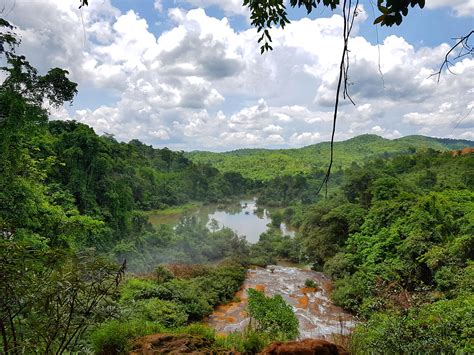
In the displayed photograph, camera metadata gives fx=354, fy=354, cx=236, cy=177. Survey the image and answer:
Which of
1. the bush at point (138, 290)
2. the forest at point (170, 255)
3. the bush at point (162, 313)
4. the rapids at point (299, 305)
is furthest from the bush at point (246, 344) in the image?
the bush at point (138, 290)

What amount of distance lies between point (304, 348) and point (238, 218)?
4315 centimetres

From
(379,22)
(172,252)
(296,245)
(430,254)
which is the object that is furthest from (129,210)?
(379,22)

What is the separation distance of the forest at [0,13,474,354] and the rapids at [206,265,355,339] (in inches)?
22.4

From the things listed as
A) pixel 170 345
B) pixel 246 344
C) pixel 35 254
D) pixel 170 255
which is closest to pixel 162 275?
pixel 170 255

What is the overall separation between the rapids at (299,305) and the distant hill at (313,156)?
52.4 m

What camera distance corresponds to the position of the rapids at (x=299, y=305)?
12.3 metres

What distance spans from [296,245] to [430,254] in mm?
15691

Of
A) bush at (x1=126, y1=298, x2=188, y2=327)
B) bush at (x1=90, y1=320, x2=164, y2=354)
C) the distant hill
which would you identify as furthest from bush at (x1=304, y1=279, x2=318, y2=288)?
the distant hill

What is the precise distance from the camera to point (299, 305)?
15.1m

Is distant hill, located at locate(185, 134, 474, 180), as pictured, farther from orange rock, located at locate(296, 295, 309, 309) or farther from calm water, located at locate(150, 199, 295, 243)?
orange rock, located at locate(296, 295, 309, 309)

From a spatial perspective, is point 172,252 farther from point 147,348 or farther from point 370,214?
point 147,348

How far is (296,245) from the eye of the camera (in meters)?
26.9

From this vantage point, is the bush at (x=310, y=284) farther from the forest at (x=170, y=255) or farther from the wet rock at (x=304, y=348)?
the wet rock at (x=304, y=348)

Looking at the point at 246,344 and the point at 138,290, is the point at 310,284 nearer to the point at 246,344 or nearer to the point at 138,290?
the point at 138,290
